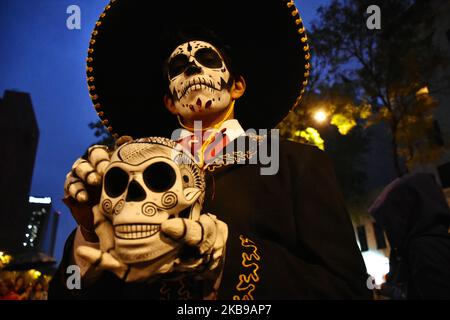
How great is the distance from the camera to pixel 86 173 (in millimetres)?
1449

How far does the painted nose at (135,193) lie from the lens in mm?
1306

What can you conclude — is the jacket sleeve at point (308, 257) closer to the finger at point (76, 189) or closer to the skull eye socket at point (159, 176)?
the skull eye socket at point (159, 176)

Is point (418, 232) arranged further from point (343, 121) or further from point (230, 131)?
point (343, 121)

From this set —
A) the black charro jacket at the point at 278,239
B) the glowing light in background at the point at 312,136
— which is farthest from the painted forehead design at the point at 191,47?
the glowing light in background at the point at 312,136

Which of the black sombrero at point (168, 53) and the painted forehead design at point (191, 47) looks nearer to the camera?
the painted forehead design at point (191, 47)

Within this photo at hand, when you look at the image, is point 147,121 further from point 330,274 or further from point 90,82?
point 330,274

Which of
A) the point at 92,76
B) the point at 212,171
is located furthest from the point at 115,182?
the point at 92,76

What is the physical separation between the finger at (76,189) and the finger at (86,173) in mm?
29

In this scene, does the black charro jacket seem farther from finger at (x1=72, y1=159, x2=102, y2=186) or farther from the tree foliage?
the tree foliage

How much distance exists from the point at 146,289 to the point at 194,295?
27cm

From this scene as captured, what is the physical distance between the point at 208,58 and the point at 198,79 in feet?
0.73

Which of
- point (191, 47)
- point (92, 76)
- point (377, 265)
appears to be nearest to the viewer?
point (191, 47)

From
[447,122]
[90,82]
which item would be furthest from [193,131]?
[447,122]

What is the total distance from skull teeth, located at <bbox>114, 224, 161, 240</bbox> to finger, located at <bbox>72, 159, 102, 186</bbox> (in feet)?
0.93
